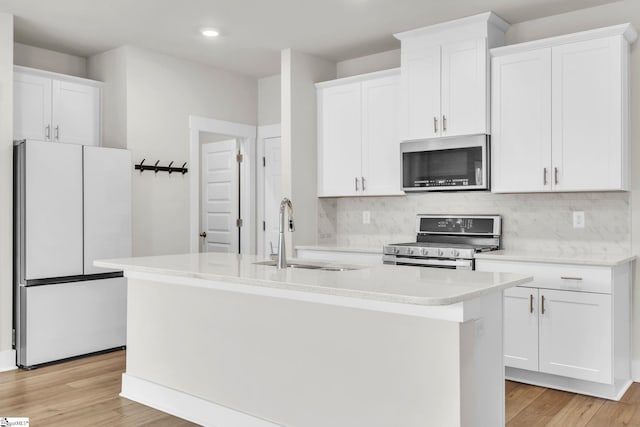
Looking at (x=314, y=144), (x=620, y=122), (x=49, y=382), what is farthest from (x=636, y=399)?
(x=49, y=382)

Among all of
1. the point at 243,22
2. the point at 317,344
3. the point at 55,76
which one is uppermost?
the point at 243,22

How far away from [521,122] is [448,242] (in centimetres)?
117

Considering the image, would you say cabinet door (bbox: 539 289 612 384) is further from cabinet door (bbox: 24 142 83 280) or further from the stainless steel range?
cabinet door (bbox: 24 142 83 280)

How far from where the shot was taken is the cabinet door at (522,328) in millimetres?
3689

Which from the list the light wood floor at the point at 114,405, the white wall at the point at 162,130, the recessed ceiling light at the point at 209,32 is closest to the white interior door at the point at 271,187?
the white wall at the point at 162,130

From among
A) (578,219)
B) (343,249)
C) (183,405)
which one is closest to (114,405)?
(183,405)

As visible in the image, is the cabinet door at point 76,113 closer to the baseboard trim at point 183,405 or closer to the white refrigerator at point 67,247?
the white refrigerator at point 67,247

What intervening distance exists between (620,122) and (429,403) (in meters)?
2.42

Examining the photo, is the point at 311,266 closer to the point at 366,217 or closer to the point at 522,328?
the point at 522,328

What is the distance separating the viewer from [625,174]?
3.71 m

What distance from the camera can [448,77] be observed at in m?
4.27

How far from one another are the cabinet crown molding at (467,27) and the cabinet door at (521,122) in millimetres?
255

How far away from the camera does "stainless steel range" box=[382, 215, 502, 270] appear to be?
13.3 ft

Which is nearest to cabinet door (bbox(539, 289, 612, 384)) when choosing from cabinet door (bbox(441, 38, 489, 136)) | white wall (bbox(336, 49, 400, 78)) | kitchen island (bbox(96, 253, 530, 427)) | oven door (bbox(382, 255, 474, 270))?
oven door (bbox(382, 255, 474, 270))
